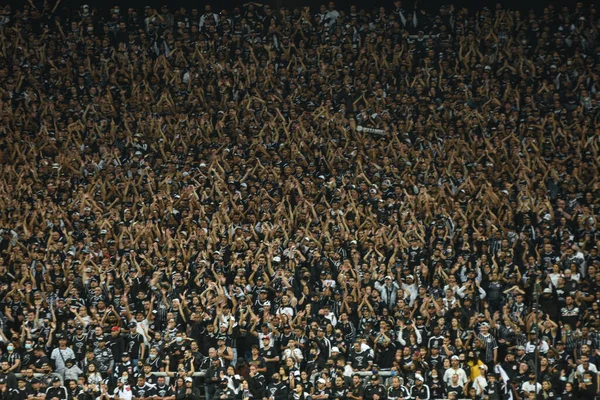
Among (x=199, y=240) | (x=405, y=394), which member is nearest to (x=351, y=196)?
(x=199, y=240)

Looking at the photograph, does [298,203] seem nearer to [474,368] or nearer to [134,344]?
[134,344]

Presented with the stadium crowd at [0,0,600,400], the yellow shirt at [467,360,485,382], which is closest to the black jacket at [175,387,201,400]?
the stadium crowd at [0,0,600,400]

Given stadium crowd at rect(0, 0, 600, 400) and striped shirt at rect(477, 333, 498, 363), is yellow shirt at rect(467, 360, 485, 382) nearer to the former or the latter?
stadium crowd at rect(0, 0, 600, 400)

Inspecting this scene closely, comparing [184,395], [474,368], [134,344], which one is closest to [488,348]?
[474,368]

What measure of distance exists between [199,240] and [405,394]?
→ 705 centimetres

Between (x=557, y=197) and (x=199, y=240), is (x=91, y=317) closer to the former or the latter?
(x=199, y=240)

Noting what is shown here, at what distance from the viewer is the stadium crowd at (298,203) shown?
97.3 ft

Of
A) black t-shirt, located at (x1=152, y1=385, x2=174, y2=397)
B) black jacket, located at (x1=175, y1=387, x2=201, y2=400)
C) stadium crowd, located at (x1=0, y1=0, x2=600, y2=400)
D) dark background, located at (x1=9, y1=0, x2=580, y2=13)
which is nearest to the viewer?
black jacket, located at (x1=175, y1=387, x2=201, y2=400)

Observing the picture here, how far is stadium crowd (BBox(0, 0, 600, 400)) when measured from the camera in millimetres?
29672

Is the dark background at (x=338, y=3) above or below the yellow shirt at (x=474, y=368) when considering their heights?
above

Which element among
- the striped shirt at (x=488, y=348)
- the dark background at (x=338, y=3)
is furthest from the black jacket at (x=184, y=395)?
the dark background at (x=338, y=3)

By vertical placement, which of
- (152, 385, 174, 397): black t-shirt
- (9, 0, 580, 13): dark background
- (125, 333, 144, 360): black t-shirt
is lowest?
(152, 385, 174, 397): black t-shirt

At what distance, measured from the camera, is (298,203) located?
112 feet

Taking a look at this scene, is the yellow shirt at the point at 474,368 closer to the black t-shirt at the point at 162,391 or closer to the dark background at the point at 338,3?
the black t-shirt at the point at 162,391
